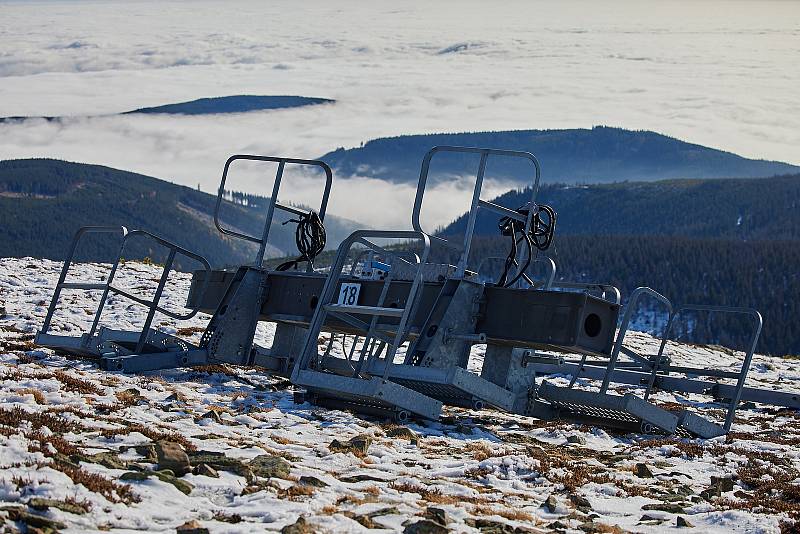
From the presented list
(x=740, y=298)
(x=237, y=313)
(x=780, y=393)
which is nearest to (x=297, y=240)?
(x=237, y=313)

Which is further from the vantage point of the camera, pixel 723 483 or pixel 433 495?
pixel 723 483

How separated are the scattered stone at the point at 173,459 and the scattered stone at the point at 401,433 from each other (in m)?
3.68

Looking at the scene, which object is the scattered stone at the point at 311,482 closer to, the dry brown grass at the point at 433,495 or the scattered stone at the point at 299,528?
the dry brown grass at the point at 433,495

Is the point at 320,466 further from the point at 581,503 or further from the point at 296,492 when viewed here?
the point at 581,503

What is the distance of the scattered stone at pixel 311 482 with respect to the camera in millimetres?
10656

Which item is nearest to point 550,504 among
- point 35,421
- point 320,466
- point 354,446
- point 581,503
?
point 581,503

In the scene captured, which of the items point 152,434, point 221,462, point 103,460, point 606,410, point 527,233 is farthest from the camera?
point 606,410

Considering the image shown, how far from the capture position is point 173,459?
10.6 meters

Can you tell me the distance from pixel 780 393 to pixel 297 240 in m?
8.01

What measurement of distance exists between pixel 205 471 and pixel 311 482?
0.90 meters

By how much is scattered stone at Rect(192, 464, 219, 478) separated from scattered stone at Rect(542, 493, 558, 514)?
285 centimetres

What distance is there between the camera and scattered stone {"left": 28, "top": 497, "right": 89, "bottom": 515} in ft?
29.1

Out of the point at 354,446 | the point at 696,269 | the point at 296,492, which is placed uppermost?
the point at 296,492

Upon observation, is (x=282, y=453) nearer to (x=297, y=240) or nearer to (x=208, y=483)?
(x=208, y=483)
